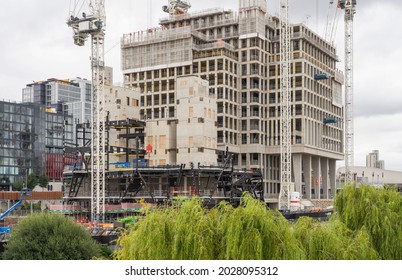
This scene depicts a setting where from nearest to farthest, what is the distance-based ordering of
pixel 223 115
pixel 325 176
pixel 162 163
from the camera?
pixel 162 163, pixel 223 115, pixel 325 176

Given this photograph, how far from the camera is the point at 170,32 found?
16900 cm

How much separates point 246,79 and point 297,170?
28249 mm

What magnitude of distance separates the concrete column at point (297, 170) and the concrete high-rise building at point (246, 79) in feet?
0.87

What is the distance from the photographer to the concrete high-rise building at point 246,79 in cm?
16150

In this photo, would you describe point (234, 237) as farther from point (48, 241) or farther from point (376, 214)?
point (48, 241)

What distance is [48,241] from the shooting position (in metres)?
55.8

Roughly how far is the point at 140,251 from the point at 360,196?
2538cm

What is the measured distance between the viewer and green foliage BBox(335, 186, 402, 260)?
40.6m

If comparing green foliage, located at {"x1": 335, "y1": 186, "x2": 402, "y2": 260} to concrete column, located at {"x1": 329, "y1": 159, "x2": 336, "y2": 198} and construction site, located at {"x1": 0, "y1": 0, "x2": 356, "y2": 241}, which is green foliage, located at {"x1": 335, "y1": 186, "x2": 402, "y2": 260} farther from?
concrete column, located at {"x1": 329, "y1": 159, "x2": 336, "y2": 198}

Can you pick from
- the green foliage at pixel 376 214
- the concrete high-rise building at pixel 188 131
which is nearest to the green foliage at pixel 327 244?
the green foliage at pixel 376 214

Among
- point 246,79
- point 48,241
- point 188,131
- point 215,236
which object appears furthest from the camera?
point 246,79

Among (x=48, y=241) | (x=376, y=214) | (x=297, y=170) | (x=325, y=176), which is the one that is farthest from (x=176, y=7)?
(x=376, y=214)

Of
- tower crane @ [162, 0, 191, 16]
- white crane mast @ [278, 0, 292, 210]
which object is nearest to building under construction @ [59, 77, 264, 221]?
white crane mast @ [278, 0, 292, 210]

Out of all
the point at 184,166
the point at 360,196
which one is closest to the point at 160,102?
the point at 184,166
